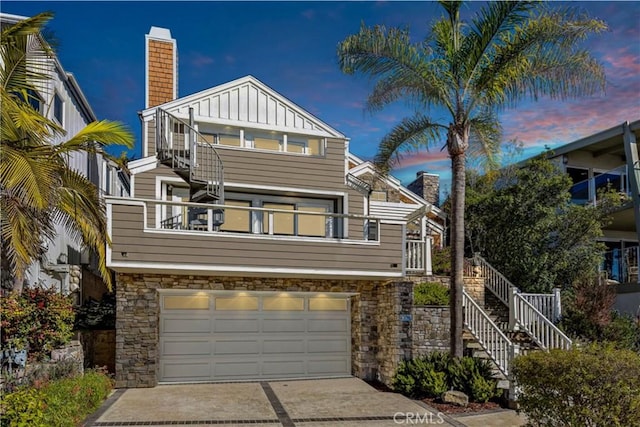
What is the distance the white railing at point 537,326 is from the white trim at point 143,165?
31.8 ft

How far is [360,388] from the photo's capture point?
12.4 m

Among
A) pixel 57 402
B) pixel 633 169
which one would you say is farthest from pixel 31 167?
pixel 633 169

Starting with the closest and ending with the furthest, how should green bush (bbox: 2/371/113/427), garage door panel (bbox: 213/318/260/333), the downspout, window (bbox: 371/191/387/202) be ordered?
green bush (bbox: 2/371/113/427)
garage door panel (bbox: 213/318/260/333)
the downspout
window (bbox: 371/191/387/202)

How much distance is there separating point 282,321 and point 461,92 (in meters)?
7.13

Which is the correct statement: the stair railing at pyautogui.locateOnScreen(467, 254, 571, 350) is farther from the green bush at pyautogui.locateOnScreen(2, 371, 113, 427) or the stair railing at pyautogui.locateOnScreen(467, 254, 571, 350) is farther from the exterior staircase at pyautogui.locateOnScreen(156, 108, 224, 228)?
the green bush at pyautogui.locateOnScreen(2, 371, 113, 427)

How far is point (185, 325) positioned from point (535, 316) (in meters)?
8.50

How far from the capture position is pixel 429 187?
22078 millimetres

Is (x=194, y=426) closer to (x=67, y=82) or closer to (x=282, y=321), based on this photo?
(x=282, y=321)

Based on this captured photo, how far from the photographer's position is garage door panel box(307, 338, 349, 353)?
1397 cm

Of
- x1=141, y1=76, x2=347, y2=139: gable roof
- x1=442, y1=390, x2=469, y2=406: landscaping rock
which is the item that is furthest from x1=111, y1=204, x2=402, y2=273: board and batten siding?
x1=141, y1=76, x2=347, y2=139: gable roof

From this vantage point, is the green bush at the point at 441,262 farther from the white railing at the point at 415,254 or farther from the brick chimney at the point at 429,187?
the brick chimney at the point at 429,187

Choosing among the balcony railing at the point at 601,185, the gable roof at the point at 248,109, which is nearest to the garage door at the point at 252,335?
the gable roof at the point at 248,109

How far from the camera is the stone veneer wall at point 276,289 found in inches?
469

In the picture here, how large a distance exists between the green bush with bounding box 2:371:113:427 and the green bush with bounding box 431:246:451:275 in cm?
1027
